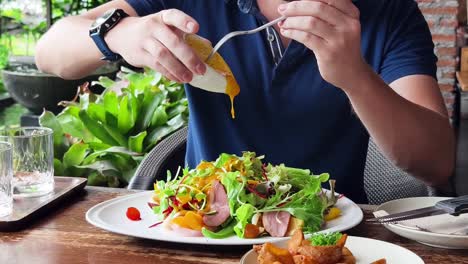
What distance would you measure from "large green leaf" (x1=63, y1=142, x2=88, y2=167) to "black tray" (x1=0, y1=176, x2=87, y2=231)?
984 mm

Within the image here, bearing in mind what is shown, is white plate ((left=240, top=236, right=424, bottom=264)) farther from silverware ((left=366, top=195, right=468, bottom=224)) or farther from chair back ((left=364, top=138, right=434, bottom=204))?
chair back ((left=364, top=138, right=434, bottom=204))

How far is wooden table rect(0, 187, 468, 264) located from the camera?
3.84 feet

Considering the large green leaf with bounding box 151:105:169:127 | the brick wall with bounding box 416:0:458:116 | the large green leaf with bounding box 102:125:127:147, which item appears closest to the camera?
the large green leaf with bounding box 102:125:127:147

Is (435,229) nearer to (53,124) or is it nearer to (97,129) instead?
(97,129)

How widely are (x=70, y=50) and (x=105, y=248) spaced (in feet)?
2.18

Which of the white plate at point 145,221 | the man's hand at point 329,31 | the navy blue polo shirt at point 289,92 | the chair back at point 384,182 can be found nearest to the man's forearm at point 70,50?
the navy blue polo shirt at point 289,92

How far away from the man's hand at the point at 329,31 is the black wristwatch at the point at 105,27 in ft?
1.24

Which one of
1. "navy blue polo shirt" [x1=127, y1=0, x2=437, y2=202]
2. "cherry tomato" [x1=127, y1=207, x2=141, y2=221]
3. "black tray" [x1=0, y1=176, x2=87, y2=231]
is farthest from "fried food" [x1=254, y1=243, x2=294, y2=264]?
"navy blue polo shirt" [x1=127, y1=0, x2=437, y2=202]

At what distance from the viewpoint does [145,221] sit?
1334 mm

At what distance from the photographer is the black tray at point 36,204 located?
131 centimetres

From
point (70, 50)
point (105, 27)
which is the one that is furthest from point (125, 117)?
point (105, 27)

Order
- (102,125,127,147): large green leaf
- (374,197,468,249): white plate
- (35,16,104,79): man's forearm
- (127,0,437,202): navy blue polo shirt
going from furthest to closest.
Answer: (102,125,127,147): large green leaf < (127,0,437,202): navy blue polo shirt < (35,16,104,79): man's forearm < (374,197,468,249): white plate

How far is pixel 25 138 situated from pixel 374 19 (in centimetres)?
92

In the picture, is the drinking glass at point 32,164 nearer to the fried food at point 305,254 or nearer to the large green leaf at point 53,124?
the fried food at point 305,254
